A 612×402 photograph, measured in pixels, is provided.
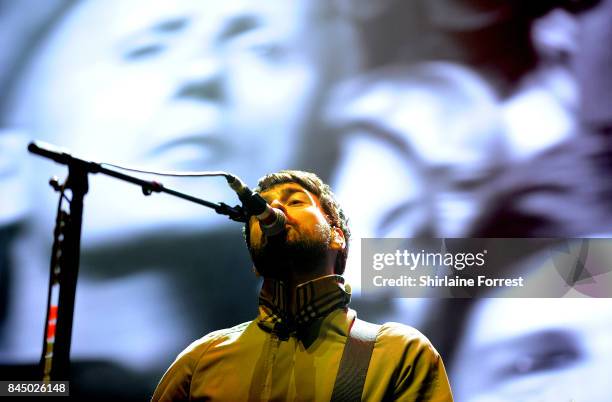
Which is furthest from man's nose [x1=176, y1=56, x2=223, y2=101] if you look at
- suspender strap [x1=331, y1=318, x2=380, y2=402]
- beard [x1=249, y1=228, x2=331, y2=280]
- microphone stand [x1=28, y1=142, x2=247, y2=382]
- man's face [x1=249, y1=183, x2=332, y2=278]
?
microphone stand [x1=28, y1=142, x2=247, y2=382]

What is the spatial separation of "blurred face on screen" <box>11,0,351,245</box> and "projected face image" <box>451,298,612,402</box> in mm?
1112

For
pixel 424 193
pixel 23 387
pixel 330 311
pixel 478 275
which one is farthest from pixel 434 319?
pixel 23 387

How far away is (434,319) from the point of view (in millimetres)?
2701

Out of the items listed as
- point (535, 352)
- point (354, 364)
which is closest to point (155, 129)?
point (354, 364)

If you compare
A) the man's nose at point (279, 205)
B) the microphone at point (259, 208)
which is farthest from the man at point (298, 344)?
the microphone at point (259, 208)

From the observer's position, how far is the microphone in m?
1.52

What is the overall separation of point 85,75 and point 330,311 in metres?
1.73

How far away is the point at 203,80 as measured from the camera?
2990 mm

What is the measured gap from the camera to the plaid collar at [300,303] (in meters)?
2.03

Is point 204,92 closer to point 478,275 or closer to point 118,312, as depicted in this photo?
point 118,312

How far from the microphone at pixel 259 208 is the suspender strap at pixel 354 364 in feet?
1.82

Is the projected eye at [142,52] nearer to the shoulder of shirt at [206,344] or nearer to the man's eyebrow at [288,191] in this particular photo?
the man's eyebrow at [288,191]

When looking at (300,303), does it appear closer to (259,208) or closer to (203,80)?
(259,208)

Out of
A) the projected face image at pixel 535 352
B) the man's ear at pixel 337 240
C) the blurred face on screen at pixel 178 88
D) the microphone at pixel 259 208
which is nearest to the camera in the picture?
the microphone at pixel 259 208
